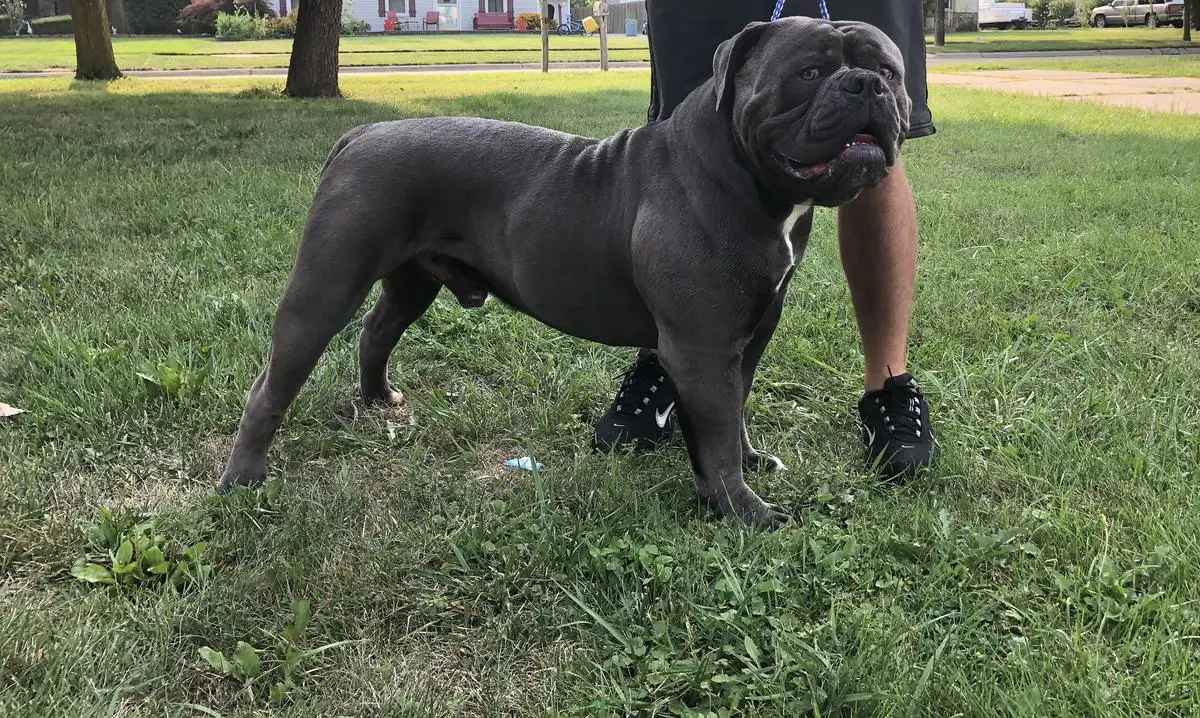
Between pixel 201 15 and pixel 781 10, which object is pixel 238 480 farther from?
pixel 201 15

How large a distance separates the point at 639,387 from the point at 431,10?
59400 mm

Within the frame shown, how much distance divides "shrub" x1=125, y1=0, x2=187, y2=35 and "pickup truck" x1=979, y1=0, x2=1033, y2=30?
44.1 m

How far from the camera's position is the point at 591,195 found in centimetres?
241

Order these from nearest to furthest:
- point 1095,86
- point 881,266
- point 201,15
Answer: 1. point 881,266
2. point 1095,86
3. point 201,15

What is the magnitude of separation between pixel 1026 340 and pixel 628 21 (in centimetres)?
4853

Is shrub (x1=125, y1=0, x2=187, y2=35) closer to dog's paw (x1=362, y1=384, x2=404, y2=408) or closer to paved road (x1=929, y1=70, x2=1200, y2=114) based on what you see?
paved road (x1=929, y1=70, x2=1200, y2=114)

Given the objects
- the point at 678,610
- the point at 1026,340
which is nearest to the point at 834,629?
the point at 678,610

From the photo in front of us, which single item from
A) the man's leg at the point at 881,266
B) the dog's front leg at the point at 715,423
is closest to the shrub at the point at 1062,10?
the man's leg at the point at 881,266

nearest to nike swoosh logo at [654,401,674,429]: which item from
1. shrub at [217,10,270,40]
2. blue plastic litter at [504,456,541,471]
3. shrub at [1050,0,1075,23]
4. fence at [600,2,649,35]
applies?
blue plastic litter at [504,456,541,471]

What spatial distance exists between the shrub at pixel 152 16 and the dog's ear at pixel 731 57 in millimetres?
49442

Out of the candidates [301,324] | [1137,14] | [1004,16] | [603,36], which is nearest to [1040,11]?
[1004,16]

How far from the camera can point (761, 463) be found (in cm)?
276

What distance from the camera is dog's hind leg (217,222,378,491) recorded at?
95.7 inches

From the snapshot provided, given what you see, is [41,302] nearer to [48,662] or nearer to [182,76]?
[48,662]
